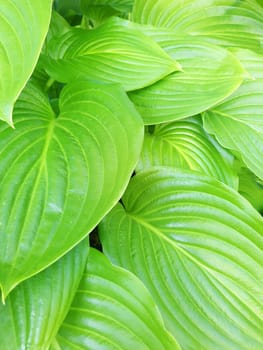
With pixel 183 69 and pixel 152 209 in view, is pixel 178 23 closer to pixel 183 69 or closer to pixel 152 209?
pixel 183 69

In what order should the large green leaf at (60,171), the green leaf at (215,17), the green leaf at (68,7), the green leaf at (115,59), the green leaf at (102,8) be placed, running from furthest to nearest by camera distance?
1. the green leaf at (68,7)
2. the green leaf at (102,8)
3. the green leaf at (215,17)
4. the green leaf at (115,59)
5. the large green leaf at (60,171)

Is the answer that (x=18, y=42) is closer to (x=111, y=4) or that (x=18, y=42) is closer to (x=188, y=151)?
(x=188, y=151)

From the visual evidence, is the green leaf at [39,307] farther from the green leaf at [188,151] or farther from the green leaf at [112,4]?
the green leaf at [112,4]

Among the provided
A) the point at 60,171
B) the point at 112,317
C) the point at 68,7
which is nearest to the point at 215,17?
the point at 68,7

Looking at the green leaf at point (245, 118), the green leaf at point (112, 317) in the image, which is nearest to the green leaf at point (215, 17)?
the green leaf at point (245, 118)

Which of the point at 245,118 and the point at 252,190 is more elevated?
the point at 245,118

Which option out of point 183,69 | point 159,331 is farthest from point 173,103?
point 159,331

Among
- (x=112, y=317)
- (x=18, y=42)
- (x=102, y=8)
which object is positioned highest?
(x=18, y=42)

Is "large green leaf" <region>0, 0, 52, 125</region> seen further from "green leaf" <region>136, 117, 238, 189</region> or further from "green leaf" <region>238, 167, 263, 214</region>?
"green leaf" <region>238, 167, 263, 214</region>

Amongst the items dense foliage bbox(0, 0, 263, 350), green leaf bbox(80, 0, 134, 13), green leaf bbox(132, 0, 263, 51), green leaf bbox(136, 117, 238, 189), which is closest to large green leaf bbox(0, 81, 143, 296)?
dense foliage bbox(0, 0, 263, 350)
